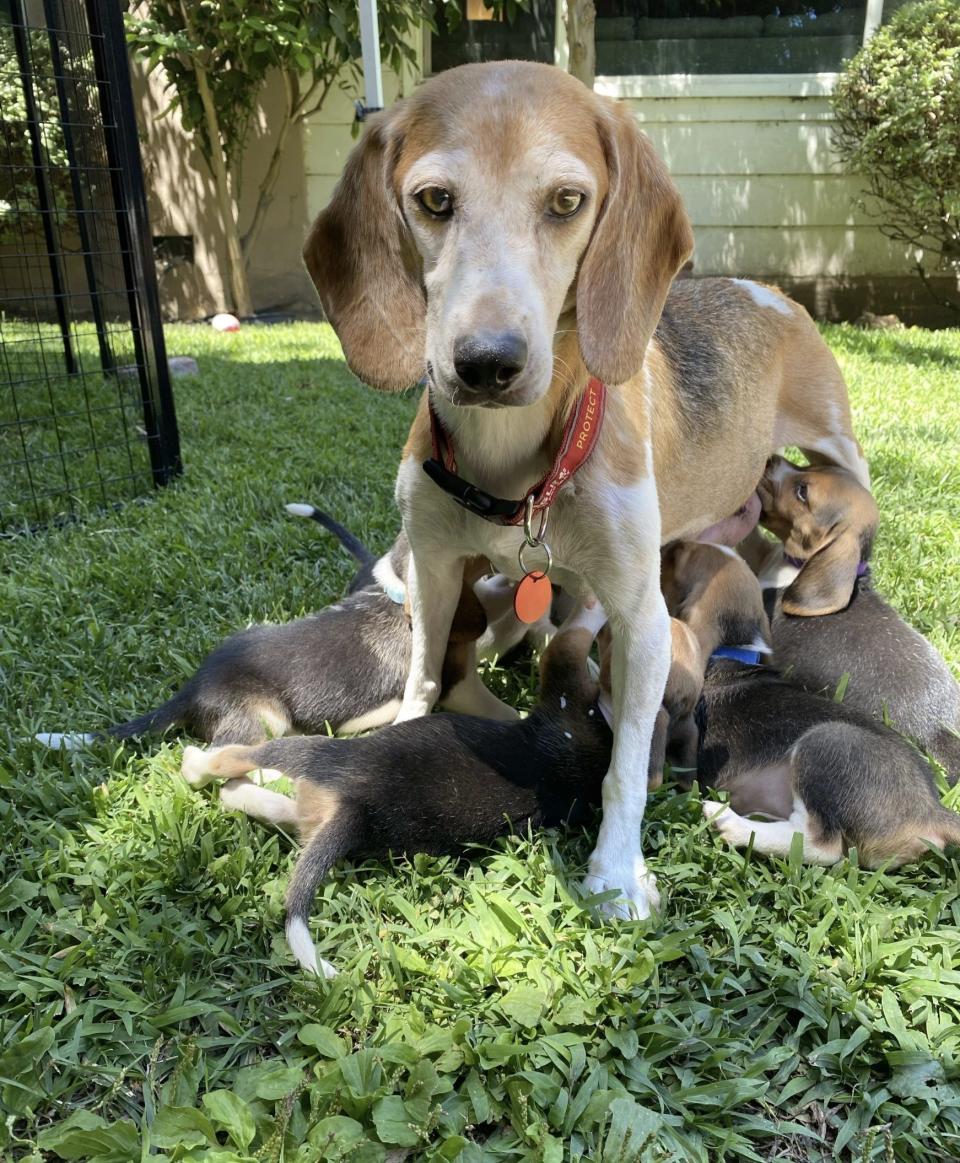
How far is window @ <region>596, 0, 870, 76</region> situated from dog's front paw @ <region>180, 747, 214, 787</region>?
10236 millimetres

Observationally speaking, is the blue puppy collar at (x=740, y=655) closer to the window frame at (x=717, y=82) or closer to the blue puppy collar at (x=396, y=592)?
the blue puppy collar at (x=396, y=592)

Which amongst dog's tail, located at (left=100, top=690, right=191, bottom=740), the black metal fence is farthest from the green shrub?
dog's tail, located at (left=100, top=690, right=191, bottom=740)

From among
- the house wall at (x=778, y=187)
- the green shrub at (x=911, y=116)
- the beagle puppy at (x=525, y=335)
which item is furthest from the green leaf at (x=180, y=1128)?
the house wall at (x=778, y=187)

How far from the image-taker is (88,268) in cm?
591

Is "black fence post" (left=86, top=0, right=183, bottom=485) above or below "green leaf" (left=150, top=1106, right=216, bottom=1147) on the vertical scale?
above

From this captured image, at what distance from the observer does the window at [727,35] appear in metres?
10.0

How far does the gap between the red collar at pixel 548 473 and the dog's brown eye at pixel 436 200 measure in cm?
57

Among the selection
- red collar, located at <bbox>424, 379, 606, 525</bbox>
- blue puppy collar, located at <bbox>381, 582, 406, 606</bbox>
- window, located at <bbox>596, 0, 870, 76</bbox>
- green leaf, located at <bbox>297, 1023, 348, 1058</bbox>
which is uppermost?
window, located at <bbox>596, 0, 870, 76</bbox>

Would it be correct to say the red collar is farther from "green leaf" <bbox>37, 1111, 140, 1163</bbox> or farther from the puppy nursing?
"green leaf" <bbox>37, 1111, 140, 1163</bbox>

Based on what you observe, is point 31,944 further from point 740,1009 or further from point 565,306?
point 565,306

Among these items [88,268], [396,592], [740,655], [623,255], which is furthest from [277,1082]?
[88,268]

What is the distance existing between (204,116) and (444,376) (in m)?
9.39

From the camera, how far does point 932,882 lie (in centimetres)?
233

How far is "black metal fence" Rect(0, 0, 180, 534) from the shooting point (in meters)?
4.64
